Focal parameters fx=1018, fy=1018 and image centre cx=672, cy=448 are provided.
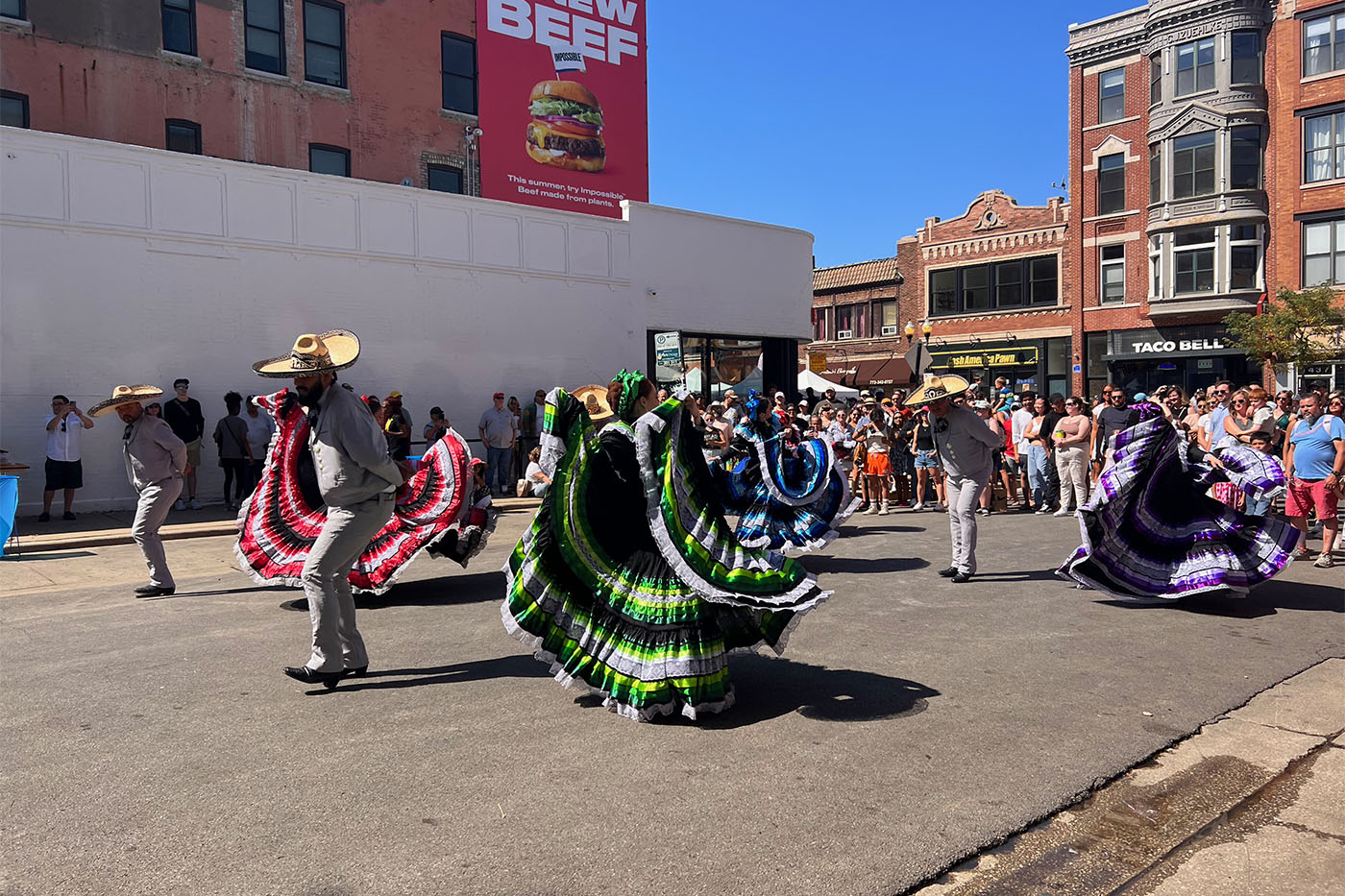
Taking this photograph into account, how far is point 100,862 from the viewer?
362cm

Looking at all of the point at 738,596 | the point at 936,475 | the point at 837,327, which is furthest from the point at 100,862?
the point at 837,327

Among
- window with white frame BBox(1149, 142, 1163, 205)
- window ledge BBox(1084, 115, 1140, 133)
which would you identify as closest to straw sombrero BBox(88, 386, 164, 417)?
window with white frame BBox(1149, 142, 1163, 205)

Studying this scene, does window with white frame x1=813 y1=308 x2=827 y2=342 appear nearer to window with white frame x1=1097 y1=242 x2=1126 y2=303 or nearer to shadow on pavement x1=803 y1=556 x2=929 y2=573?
window with white frame x1=1097 y1=242 x2=1126 y2=303

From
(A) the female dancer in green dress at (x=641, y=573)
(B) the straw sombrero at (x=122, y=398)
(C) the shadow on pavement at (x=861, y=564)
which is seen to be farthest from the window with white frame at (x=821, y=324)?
(A) the female dancer in green dress at (x=641, y=573)

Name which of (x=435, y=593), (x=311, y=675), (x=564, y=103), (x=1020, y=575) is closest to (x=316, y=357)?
(x=311, y=675)

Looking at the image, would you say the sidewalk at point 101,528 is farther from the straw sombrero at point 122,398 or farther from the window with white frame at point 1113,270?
the window with white frame at point 1113,270

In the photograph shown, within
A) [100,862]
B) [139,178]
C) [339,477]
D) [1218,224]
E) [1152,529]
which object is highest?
[1218,224]

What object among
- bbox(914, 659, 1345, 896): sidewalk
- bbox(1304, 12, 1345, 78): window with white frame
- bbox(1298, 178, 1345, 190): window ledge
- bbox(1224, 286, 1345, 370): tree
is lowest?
bbox(914, 659, 1345, 896): sidewalk

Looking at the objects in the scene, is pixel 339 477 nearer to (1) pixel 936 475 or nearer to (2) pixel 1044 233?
(1) pixel 936 475

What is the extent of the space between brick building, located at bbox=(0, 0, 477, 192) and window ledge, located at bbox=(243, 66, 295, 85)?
0.04 m

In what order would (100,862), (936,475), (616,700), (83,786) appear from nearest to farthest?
(100,862) → (83,786) → (616,700) → (936,475)

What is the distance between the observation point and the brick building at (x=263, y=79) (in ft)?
66.3

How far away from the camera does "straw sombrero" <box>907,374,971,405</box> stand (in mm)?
9273

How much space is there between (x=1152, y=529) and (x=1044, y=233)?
107 ft
